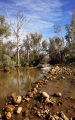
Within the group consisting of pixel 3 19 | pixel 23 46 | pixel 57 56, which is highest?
pixel 3 19

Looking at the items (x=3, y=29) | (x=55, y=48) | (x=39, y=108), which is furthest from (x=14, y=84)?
(x=55, y=48)

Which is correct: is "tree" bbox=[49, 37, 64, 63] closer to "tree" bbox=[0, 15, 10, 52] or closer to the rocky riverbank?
"tree" bbox=[0, 15, 10, 52]

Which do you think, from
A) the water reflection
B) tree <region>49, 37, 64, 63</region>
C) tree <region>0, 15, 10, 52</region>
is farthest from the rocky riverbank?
tree <region>49, 37, 64, 63</region>

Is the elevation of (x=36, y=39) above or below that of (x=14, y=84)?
above

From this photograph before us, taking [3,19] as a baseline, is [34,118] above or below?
below

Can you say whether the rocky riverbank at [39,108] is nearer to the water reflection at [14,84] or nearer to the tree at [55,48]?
the water reflection at [14,84]

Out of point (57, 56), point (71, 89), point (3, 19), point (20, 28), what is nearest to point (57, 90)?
point (71, 89)

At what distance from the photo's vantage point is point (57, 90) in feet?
29.7

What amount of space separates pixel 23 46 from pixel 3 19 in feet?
19.0

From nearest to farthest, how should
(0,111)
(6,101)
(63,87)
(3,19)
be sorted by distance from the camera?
(0,111) < (6,101) < (63,87) < (3,19)

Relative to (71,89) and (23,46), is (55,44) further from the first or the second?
(71,89)

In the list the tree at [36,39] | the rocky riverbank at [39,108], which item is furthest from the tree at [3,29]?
the rocky riverbank at [39,108]

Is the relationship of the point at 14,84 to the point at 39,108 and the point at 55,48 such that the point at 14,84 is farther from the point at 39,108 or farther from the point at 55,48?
the point at 55,48

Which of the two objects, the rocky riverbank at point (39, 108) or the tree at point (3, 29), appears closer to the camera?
the rocky riverbank at point (39, 108)
